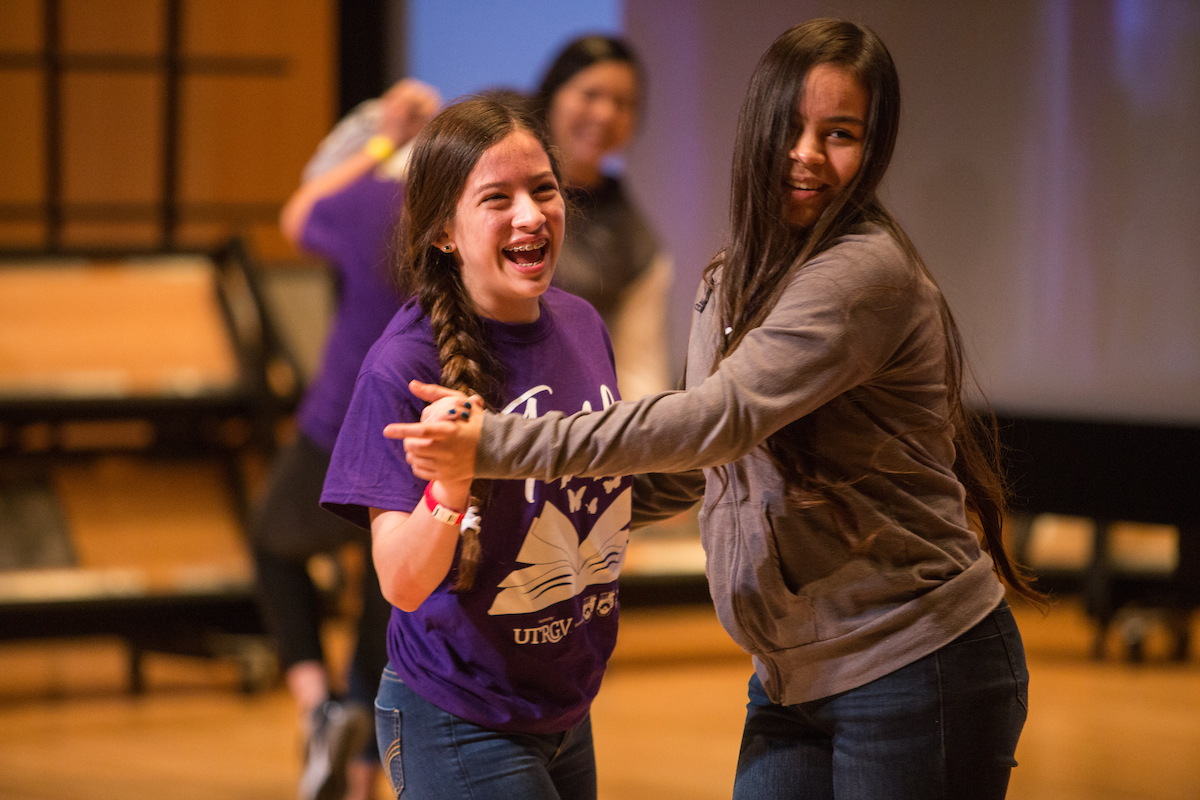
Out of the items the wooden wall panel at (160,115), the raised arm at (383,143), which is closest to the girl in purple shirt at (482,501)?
the raised arm at (383,143)

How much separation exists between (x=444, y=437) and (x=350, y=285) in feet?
5.49

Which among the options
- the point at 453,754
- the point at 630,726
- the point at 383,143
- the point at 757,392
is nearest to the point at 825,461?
the point at 757,392

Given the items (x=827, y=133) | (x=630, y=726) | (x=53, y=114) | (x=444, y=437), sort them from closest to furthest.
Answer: (x=444, y=437) < (x=827, y=133) < (x=630, y=726) < (x=53, y=114)

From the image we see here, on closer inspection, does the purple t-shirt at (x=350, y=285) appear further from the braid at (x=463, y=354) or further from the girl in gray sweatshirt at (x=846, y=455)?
the girl in gray sweatshirt at (x=846, y=455)

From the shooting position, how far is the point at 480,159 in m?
1.36

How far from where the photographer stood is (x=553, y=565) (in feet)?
4.54

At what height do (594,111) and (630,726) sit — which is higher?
(594,111)

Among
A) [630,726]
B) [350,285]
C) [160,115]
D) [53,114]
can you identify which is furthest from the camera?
[160,115]

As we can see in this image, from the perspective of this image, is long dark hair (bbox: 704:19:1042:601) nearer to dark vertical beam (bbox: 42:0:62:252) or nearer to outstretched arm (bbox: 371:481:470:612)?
outstretched arm (bbox: 371:481:470:612)

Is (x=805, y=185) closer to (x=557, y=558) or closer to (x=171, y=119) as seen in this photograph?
(x=557, y=558)

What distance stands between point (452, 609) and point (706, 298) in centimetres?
42

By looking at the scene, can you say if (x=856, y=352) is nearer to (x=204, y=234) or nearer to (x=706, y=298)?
(x=706, y=298)

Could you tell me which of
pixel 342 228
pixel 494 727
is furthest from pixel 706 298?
pixel 342 228

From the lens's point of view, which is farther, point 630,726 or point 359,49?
point 359,49
